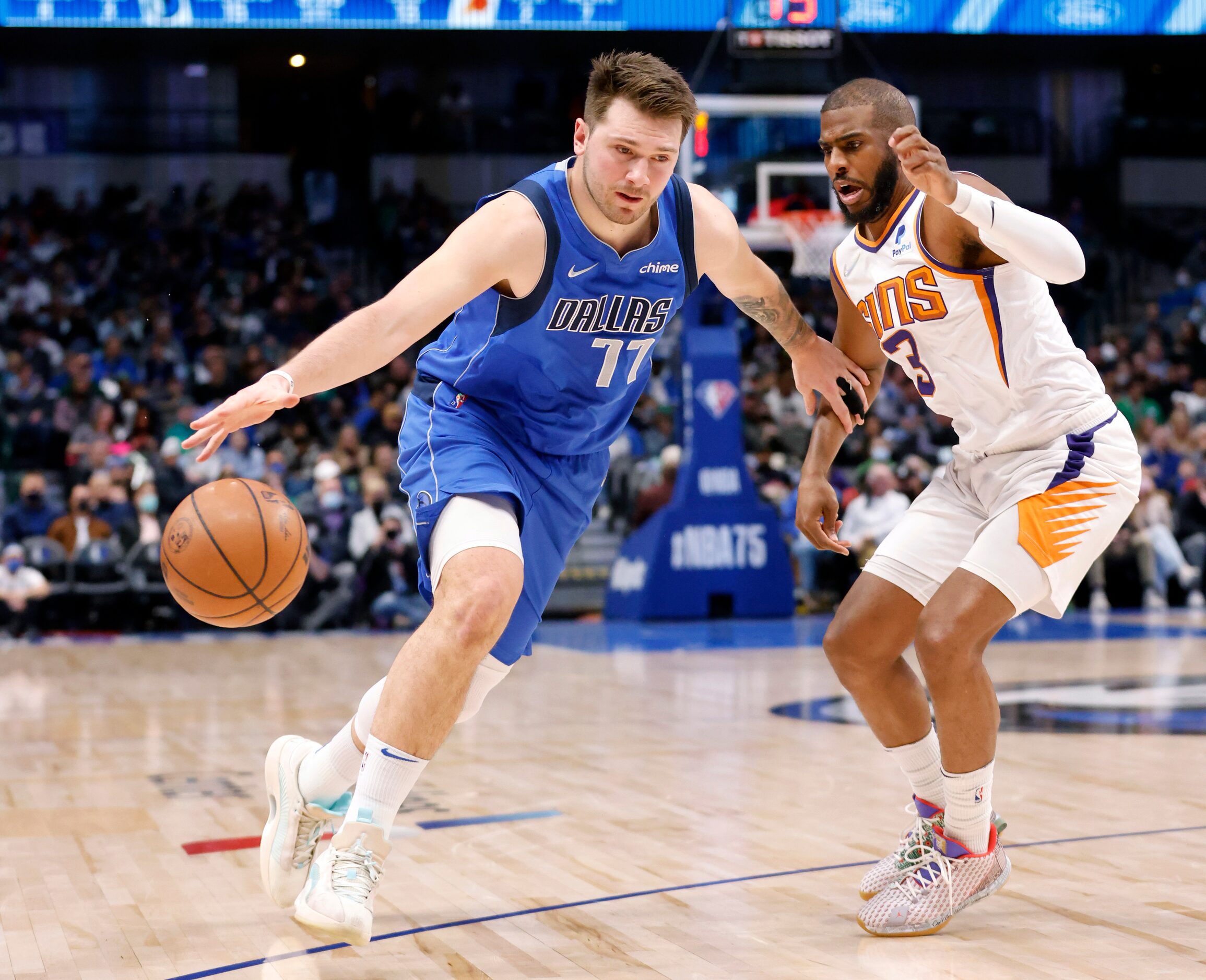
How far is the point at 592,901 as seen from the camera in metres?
3.82

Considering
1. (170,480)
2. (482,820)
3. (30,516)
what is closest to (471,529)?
(482,820)

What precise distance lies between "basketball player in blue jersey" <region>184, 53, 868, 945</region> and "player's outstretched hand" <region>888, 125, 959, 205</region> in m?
0.55

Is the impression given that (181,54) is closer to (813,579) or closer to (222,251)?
(222,251)

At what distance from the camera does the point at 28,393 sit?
15547mm

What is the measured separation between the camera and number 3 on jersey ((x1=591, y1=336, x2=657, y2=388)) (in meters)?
3.69

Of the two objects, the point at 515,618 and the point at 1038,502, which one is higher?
the point at 1038,502

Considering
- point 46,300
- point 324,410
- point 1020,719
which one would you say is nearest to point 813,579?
point 324,410

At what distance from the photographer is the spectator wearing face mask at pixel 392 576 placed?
13.1 m

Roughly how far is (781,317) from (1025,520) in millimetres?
969

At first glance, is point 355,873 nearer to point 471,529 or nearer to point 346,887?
point 346,887

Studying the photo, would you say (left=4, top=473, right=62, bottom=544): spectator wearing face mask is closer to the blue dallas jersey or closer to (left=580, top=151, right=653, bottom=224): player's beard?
the blue dallas jersey

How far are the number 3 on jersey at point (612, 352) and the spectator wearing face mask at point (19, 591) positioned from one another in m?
9.96

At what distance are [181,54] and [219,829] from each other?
57.3 feet

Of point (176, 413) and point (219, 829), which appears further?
point (176, 413)
